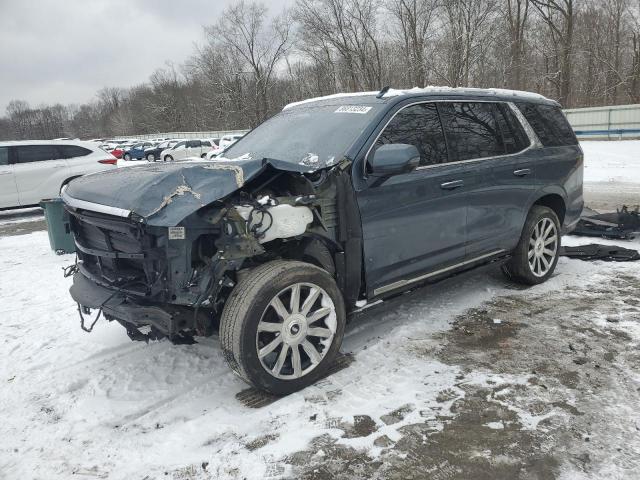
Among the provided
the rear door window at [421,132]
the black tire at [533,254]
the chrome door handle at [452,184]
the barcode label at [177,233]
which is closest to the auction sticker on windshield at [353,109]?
the rear door window at [421,132]

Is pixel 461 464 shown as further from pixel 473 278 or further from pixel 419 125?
pixel 473 278

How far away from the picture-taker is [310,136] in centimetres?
375

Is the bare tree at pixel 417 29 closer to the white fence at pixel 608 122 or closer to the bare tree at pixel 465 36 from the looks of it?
the bare tree at pixel 465 36

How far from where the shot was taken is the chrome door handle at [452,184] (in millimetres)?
3840

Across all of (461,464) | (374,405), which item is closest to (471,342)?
(374,405)

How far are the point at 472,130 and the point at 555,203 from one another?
1.65 m

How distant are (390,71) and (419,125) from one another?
120ft

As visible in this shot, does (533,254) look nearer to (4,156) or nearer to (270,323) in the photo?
(270,323)

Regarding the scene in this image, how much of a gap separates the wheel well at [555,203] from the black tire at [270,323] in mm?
2979

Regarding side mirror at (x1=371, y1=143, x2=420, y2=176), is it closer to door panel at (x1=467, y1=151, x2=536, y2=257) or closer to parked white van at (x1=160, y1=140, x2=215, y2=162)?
door panel at (x1=467, y1=151, x2=536, y2=257)

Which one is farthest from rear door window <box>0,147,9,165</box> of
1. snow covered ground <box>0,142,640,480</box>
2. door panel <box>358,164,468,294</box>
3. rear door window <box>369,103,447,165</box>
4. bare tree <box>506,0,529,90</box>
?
bare tree <box>506,0,529,90</box>

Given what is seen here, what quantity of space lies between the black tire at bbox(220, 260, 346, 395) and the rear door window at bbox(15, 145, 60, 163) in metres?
10.4

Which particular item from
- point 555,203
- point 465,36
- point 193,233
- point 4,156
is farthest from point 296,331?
point 465,36

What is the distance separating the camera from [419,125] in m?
3.81
